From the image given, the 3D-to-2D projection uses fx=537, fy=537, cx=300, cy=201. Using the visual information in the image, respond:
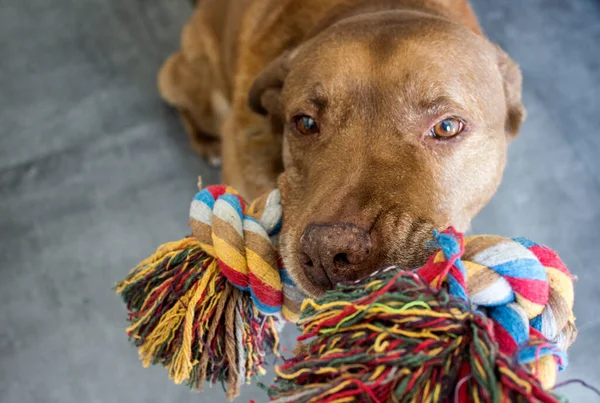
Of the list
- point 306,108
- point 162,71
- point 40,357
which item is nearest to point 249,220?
point 306,108

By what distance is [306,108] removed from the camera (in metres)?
1.68

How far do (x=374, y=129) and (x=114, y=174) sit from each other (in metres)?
1.81

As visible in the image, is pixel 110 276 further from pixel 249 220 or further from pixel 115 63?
pixel 249 220

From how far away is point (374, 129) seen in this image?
4.98ft

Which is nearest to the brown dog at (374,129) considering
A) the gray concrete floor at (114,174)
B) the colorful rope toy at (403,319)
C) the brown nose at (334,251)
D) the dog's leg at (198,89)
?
the brown nose at (334,251)

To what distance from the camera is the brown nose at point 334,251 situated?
1.16 m

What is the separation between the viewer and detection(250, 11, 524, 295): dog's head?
4.00 feet

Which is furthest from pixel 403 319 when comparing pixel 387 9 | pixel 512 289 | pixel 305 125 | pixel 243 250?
pixel 387 9

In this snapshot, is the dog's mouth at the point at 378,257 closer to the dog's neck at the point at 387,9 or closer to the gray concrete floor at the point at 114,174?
the dog's neck at the point at 387,9

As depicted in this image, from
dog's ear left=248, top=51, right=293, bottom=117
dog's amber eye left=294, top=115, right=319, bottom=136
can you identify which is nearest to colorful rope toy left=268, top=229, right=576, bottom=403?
dog's amber eye left=294, top=115, right=319, bottom=136

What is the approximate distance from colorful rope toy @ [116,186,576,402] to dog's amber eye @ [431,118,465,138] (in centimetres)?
55

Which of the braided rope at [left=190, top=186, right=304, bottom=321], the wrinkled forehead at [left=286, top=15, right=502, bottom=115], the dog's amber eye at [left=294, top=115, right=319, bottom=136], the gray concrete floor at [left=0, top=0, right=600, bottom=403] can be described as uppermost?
the wrinkled forehead at [left=286, top=15, right=502, bottom=115]

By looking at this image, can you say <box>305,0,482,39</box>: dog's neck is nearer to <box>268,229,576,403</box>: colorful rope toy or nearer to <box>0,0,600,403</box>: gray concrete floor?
<box>0,0,600,403</box>: gray concrete floor

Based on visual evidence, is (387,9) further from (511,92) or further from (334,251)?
(334,251)
